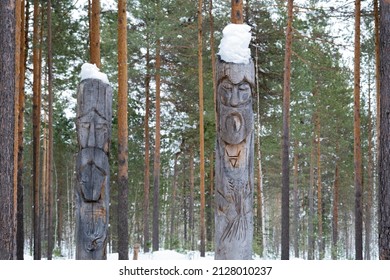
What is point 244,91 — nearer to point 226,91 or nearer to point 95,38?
point 226,91

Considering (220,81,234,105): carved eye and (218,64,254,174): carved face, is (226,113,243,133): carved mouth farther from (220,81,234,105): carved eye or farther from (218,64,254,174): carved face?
(220,81,234,105): carved eye

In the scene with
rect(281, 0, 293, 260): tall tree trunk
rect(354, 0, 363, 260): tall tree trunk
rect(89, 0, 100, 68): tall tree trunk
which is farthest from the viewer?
rect(354, 0, 363, 260): tall tree trunk

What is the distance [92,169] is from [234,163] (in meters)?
2.26

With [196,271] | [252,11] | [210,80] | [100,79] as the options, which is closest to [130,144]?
[210,80]

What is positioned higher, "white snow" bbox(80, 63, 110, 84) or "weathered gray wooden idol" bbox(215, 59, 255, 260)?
"white snow" bbox(80, 63, 110, 84)

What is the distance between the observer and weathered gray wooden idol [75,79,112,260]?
26.8ft

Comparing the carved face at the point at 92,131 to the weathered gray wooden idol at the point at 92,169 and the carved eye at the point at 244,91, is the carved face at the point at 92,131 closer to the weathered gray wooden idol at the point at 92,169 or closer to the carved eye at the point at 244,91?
the weathered gray wooden idol at the point at 92,169

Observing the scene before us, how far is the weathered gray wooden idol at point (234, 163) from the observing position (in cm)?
738

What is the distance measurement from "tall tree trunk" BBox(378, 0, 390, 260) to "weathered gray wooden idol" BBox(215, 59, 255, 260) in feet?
6.57

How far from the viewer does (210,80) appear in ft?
70.1

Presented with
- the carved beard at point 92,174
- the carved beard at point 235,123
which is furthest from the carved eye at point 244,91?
the carved beard at point 92,174

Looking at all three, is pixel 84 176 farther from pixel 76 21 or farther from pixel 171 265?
pixel 76 21

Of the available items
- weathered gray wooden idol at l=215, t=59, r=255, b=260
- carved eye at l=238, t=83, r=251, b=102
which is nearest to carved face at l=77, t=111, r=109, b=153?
weathered gray wooden idol at l=215, t=59, r=255, b=260

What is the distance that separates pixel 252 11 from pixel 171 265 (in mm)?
14425
